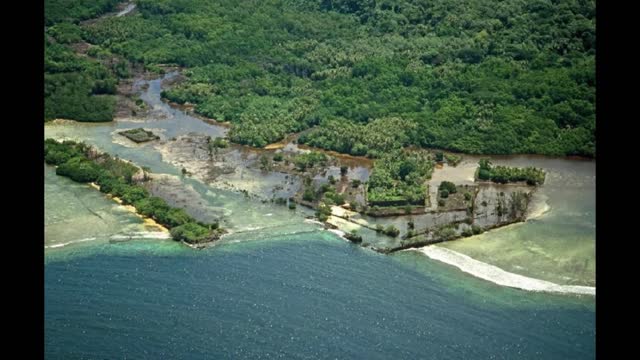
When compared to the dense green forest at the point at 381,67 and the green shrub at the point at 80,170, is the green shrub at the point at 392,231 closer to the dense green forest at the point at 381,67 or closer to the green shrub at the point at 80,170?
the dense green forest at the point at 381,67

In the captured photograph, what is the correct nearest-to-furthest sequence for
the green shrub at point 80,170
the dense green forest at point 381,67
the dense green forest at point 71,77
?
the green shrub at point 80,170 < the dense green forest at point 381,67 < the dense green forest at point 71,77

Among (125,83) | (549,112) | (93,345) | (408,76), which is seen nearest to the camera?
(93,345)

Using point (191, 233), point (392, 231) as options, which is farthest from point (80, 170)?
point (392, 231)

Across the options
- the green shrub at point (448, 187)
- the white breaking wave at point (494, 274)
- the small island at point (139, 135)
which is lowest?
the white breaking wave at point (494, 274)

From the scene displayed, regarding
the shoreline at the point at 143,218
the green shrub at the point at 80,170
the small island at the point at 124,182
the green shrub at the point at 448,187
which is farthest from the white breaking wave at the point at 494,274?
the green shrub at the point at 80,170

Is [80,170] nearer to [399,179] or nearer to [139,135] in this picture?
[139,135]
